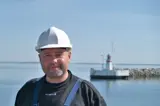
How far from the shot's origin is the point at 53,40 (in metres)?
2.86

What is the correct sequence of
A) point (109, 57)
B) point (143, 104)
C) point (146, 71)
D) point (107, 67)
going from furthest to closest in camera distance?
point (146, 71) < point (107, 67) < point (109, 57) < point (143, 104)

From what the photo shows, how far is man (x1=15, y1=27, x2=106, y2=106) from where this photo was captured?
2.86 m

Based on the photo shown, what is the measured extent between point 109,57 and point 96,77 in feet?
29.5

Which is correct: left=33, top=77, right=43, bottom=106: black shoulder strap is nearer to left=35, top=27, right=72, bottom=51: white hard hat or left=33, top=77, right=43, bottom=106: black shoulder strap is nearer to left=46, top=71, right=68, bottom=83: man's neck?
left=46, top=71, right=68, bottom=83: man's neck

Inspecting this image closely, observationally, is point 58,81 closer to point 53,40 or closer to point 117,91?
point 53,40

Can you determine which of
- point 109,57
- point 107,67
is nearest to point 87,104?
point 109,57

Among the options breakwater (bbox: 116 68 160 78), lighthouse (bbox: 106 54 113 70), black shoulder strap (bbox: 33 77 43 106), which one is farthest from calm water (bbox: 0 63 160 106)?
black shoulder strap (bbox: 33 77 43 106)

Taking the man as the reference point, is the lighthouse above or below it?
below

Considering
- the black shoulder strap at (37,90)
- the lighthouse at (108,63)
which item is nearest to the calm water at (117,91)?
the lighthouse at (108,63)

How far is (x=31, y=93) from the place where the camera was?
300cm

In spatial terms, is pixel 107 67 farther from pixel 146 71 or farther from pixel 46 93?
pixel 46 93

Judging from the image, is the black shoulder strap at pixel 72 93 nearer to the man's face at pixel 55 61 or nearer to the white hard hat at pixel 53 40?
the man's face at pixel 55 61

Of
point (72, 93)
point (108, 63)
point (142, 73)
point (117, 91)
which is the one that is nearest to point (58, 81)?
point (72, 93)

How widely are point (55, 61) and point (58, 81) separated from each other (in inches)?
5.7
